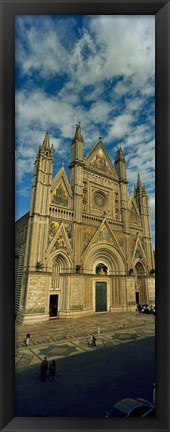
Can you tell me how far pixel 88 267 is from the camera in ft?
38.5

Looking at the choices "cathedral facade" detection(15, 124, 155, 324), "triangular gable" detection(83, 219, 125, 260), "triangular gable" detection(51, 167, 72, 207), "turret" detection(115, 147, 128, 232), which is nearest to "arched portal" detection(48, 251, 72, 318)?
"cathedral facade" detection(15, 124, 155, 324)

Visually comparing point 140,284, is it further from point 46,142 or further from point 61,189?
point 46,142

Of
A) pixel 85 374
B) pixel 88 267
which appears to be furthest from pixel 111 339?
pixel 88 267

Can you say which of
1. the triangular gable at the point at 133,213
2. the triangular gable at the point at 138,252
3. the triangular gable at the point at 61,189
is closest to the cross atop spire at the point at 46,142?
the triangular gable at the point at 61,189

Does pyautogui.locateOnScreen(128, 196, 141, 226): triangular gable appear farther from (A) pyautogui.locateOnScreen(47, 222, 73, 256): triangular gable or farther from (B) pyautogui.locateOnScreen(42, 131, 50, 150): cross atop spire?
(B) pyautogui.locateOnScreen(42, 131, 50, 150): cross atop spire

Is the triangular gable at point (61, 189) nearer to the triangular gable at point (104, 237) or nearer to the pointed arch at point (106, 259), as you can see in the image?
the triangular gable at point (104, 237)

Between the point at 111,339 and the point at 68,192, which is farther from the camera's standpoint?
the point at 68,192

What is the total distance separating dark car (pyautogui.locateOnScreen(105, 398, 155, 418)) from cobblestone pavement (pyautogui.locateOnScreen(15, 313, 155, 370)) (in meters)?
2.06

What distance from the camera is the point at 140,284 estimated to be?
11938mm

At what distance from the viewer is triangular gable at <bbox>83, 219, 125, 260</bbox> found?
11.5m

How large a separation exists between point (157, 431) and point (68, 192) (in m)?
9.59
